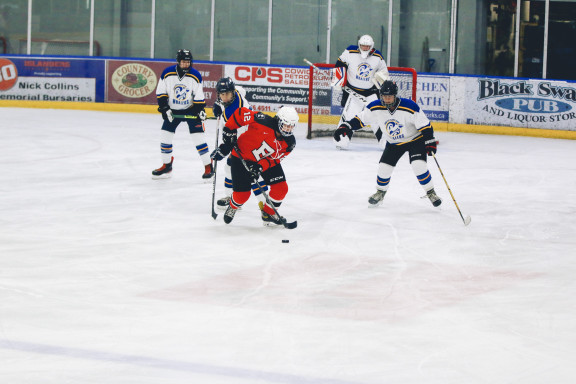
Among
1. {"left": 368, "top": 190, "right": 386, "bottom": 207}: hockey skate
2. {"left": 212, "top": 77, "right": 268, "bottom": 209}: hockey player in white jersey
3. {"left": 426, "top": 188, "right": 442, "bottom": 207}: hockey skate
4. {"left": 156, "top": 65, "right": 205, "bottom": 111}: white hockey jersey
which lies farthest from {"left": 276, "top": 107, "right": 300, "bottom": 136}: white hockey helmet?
{"left": 156, "top": 65, "right": 205, "bottom": 111}: white hockey jersey

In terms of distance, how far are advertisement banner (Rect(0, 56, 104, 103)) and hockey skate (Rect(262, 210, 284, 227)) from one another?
1011 cm

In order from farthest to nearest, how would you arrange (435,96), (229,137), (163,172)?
1. (435,96)
2. (163,172)
3. (229,137)

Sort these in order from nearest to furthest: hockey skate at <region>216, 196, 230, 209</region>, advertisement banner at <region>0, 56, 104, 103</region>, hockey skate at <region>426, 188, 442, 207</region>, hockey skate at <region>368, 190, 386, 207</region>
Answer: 1. hockey skate at <region>216, 196, 230, 209</region>
2. hockey skate at <region>426, 188, 442, 207</region>
3. hockey skate at <region>368, 190, 386, 207</region>
4. advertisement banner at <region>0, 56, 104, 103</region>

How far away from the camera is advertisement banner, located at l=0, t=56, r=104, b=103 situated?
646 inches

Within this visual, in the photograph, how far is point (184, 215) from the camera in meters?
7.29

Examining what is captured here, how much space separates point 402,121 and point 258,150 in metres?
1.44

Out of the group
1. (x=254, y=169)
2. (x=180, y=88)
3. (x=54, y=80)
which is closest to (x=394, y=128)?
(x=254, y=169)

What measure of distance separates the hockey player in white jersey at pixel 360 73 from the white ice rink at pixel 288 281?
6.84 ft

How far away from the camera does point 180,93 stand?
9.01 meters

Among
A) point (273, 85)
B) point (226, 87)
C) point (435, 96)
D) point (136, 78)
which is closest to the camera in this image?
point (226, 87)

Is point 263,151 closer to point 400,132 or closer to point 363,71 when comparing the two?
point 400,132

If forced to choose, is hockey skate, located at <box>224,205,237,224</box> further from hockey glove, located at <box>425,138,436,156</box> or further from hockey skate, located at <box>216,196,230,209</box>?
hockey glove, located at <box>425,138,436,156</box>

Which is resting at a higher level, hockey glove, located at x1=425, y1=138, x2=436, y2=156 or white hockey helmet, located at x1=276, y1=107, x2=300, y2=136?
white hockey helmet, located at x1=276, y1=107, x2=300, y2=136

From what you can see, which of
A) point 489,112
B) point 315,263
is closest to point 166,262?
point 315,263
